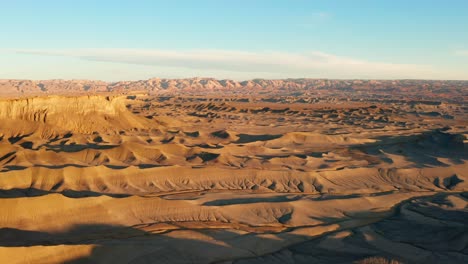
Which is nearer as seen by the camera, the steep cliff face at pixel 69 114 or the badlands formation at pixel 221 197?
the badlands formation at pixel 221 197

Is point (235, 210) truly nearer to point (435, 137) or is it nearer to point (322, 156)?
point (322, 156)

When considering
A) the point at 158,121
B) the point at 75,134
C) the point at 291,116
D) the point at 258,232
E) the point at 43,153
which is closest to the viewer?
the point at 258,232

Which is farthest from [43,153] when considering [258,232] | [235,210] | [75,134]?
[258,232]

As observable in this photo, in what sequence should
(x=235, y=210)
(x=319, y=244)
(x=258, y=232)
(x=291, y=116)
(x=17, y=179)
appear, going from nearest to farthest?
(x=319, y=244) < (x=258, y=232) < (x=235, y=210) < (x=17, y=179) < (x=291, y=116)

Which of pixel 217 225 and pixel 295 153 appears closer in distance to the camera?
pixel 217 225
